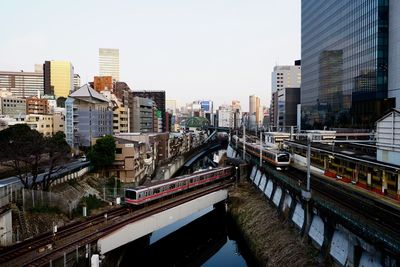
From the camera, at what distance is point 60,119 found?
80.0 m

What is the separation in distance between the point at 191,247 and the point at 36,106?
8618 cm

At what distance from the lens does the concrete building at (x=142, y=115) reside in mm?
102375

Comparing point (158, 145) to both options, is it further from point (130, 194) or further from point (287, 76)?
point (287, 76)

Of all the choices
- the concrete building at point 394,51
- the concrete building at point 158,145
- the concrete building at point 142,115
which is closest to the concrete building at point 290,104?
the concrete building at point 142,115

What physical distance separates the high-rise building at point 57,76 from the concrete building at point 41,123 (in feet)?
392

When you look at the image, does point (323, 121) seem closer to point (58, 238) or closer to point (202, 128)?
point (58, 238)

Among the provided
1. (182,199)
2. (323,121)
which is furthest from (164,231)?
(323,121)

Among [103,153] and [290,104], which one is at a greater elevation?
[290,104]

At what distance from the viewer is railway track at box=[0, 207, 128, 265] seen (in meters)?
23.9

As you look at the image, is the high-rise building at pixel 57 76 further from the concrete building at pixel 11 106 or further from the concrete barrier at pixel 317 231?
the concrete barrier at pixel 317 231

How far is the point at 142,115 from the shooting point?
353 feet

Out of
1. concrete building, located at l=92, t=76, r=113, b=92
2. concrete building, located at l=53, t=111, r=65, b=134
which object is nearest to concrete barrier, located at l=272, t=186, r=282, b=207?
concrete building, located at l=53, t=111, r=65, b=134

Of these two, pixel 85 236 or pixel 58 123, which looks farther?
pixel 58 123

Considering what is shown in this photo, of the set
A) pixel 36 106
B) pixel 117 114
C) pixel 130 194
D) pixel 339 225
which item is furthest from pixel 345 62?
pixel 36 106
